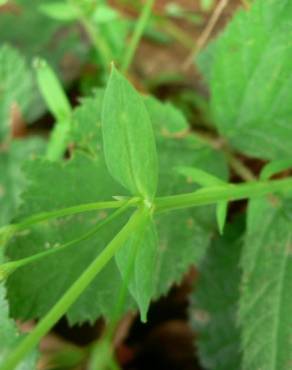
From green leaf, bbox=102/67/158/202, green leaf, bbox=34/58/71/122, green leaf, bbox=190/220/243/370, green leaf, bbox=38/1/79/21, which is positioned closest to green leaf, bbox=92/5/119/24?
green leaf, bbox=38/1/79/21

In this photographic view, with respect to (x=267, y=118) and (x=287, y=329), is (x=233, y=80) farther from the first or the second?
(x=287, y=329)

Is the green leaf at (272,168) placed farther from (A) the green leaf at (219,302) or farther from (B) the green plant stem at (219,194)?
(A) the green leaf at (219,302)

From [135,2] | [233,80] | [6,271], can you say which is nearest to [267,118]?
[233,80]

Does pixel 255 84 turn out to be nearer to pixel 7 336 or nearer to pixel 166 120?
pixel 166 120

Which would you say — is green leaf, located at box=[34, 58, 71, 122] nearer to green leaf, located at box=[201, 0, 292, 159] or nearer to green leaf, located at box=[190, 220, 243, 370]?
green leaf, located at box=[201, 0, 292, 159]

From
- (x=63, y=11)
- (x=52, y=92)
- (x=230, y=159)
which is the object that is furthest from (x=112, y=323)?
(x=63, y=11)

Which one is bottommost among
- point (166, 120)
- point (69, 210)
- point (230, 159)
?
point (230, 159)
